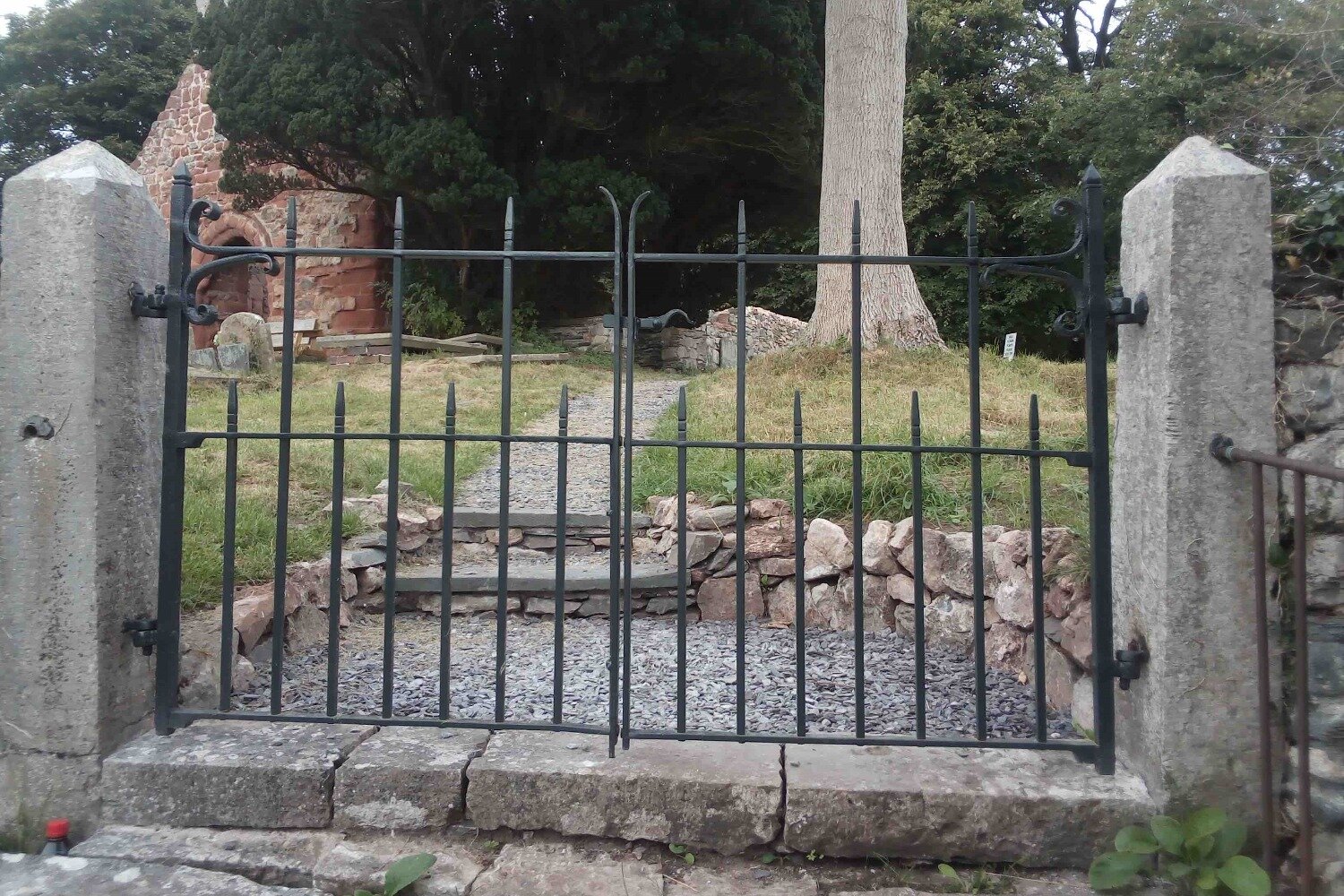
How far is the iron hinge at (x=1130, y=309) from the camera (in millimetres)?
2156

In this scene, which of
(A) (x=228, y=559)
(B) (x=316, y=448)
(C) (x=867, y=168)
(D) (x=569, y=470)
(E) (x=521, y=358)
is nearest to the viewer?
(A) (x=228, y=559)

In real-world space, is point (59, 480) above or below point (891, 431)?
below

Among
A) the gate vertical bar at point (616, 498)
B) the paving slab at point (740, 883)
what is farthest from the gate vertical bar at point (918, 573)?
the gate vertical bar at point (616, 498)

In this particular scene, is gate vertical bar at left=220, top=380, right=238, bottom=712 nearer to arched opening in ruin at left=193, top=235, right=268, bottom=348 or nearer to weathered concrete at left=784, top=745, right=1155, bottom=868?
weathered concrete at left=784, top=745, right=1155, bottom=868

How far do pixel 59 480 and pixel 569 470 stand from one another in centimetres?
440

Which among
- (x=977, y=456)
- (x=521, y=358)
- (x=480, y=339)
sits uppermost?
(x=480, y=339)

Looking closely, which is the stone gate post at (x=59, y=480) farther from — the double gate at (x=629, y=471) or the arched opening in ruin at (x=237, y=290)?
the arched opening in ruin at (x=237, y=290)

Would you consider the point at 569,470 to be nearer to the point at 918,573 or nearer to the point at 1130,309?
the point at 918,573

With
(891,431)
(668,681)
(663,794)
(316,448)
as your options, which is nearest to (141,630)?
(663,794)

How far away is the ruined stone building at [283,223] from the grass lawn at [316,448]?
2.71m

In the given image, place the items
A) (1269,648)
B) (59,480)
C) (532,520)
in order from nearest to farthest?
1. (1269,648)
2. (59,480)
3. (532,520)

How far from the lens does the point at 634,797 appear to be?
2.17m

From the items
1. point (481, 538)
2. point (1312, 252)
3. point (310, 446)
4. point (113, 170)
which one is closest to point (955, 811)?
point (1312, 252)

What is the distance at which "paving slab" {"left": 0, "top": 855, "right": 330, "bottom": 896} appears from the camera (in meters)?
2.03
